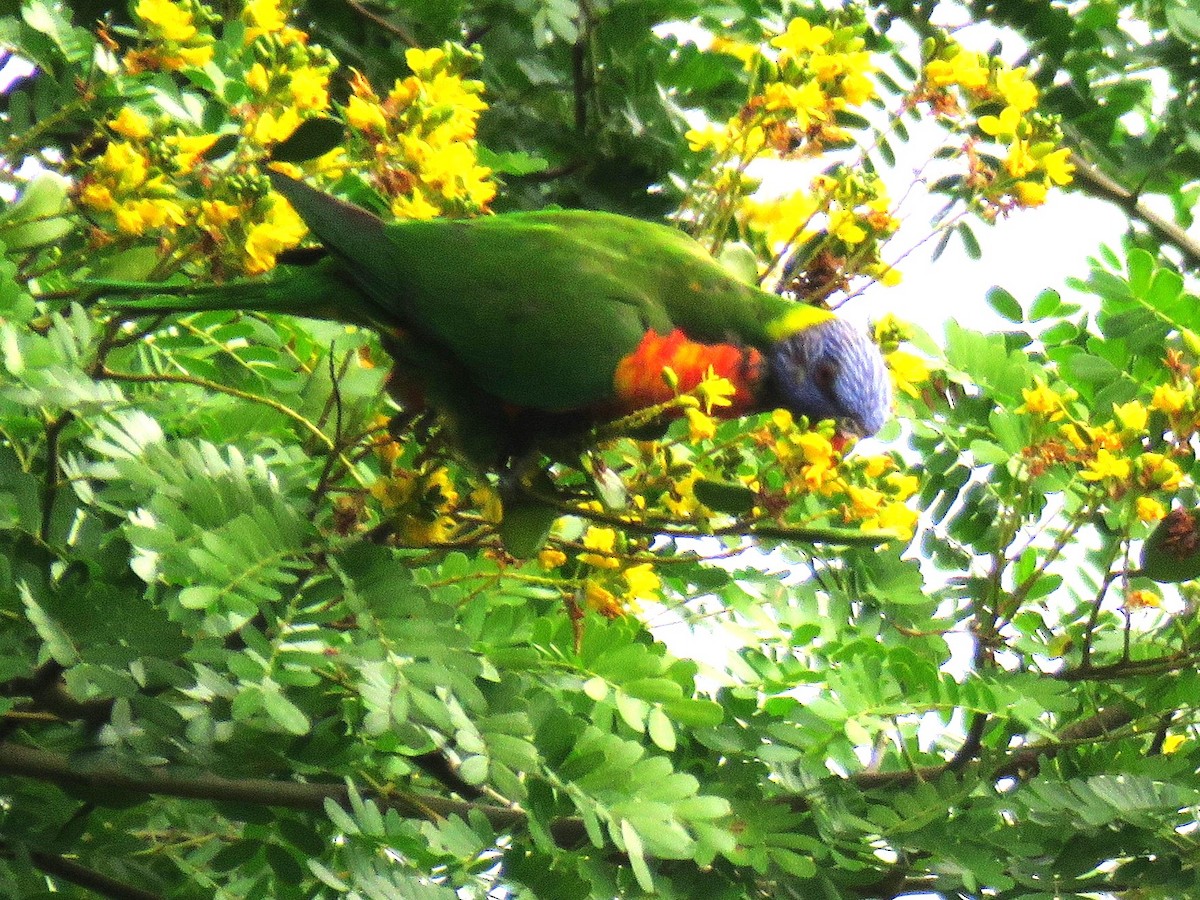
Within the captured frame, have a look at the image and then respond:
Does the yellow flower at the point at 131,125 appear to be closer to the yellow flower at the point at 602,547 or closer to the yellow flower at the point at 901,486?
the yellow flower at the point at 602,547

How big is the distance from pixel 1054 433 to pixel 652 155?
0.81 metres

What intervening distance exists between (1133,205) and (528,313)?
128 cm

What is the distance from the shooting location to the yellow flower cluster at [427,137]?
141cm

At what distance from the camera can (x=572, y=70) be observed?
2.29 metres

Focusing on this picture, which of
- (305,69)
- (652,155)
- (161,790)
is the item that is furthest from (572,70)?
(161,790)

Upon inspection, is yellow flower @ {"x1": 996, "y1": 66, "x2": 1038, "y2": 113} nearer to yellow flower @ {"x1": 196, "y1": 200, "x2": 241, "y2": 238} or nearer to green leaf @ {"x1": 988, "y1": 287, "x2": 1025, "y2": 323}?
green leaf @ {"x1": 988, "y1": 287, "x2": 1025, "y2": 323}

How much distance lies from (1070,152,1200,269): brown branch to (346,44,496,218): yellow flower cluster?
4.17 ft

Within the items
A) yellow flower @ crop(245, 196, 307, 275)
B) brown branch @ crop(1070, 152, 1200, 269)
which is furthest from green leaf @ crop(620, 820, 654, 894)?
brown branch @ crop(1070, 152, 1200, 269)

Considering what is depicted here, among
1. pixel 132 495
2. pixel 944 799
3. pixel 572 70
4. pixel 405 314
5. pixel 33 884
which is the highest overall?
pixel 572 70

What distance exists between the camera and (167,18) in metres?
1.37

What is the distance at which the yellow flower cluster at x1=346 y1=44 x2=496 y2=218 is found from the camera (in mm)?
1409

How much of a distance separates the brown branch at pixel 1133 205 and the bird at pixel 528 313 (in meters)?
0.86

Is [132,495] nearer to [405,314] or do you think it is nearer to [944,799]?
[405,314]

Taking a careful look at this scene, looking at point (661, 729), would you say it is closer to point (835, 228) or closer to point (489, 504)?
point (489, 504)
